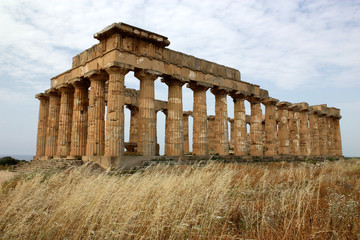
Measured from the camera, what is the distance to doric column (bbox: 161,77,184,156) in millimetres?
17969

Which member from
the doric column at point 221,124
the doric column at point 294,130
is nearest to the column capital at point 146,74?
the doric column at point 221,124

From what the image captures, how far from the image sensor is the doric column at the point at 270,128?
24953 millimetres

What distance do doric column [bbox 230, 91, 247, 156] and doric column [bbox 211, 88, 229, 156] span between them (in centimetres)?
134

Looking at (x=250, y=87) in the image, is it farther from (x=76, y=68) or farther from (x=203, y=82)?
(x=76, y=68)

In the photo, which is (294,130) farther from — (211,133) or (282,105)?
(211,133)

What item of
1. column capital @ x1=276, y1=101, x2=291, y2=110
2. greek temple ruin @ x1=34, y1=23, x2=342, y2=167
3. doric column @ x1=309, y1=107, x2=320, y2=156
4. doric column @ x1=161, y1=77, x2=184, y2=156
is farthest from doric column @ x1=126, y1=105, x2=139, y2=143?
doric column @ x1=309, y1=107, x2=320, y2=156

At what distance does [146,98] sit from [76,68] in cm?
595

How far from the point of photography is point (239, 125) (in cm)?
2253

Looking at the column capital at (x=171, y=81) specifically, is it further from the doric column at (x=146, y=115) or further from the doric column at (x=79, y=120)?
the doric column at (x=79, y=120)

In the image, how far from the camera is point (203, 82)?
776 inches

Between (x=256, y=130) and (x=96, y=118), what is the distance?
44.4ft

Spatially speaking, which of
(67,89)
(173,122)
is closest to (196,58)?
(173,122)

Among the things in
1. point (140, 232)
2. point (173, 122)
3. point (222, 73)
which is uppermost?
point (222, 73)

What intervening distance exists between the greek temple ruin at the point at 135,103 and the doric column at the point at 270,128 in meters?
0.09
